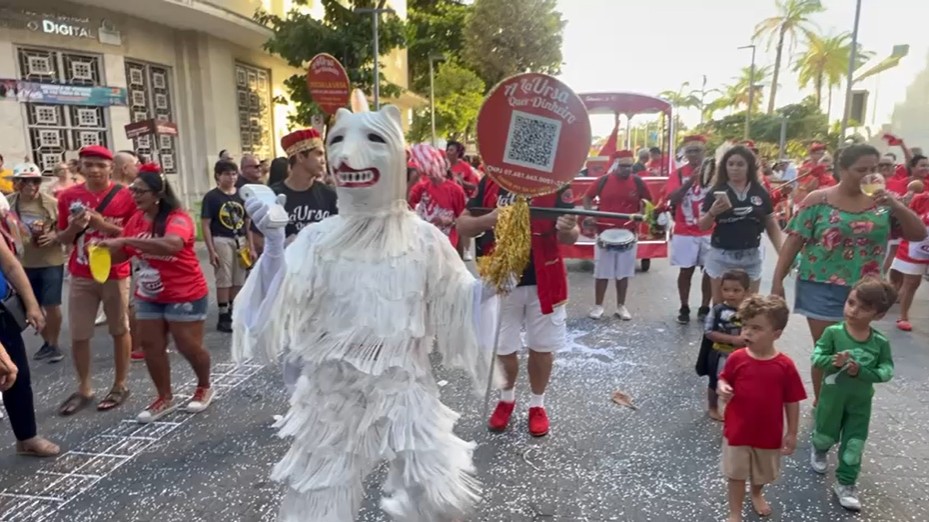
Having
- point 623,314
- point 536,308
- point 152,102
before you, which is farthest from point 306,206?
point 152,102

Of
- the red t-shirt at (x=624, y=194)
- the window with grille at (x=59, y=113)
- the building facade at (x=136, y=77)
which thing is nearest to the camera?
the red t-shirt at (x=624, y=194)

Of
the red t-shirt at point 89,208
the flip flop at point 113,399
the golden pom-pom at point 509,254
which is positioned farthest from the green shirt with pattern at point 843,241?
the flip flop at point 113,399

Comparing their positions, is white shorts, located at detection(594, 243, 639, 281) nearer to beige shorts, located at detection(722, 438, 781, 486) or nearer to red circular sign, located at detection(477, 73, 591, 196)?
beige shorts, located at detection(722, 438, 781, 486)

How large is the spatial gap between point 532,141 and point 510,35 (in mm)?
21099

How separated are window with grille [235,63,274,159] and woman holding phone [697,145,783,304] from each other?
1262 centimetres

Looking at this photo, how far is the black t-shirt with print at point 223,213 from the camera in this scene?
557 cm

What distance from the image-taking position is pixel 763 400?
2.46 metres

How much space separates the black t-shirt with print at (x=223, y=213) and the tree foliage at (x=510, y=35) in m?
18.1

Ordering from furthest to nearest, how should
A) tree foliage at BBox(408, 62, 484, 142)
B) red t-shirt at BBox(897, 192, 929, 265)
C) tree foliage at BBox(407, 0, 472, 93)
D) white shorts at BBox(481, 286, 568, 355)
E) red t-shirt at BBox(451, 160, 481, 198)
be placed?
tree foliage at BBox(407, 0, 472, 93), tree foliage at BBox(408, 62, 484, 142), red t-shirt at BBox(451, 160, 481, 198), red t-shirt at BBox(897, 192, 929, 265), white shorts at BBox(481, 286, 568, 355)

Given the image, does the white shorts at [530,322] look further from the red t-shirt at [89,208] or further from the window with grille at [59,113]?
the window with grille at [59,113]

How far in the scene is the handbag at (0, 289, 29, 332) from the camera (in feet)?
9.92

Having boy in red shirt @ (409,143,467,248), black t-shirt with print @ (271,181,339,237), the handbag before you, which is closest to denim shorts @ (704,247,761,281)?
boy in red shirt @ (409,143,467,248)

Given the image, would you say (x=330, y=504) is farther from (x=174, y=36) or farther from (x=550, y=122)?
(x=174, y=36)

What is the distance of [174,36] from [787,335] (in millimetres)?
12658
